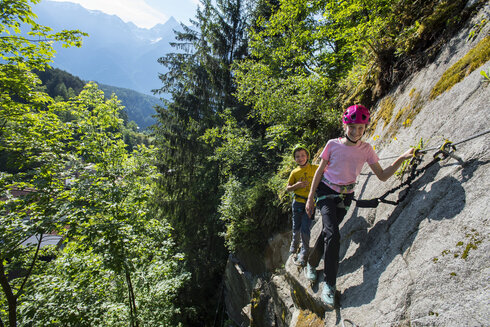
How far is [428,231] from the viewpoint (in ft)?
7.98

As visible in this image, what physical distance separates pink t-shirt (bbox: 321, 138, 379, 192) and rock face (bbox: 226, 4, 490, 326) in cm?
65

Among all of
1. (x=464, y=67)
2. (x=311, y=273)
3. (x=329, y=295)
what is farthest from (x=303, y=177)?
(x=464, y=67)

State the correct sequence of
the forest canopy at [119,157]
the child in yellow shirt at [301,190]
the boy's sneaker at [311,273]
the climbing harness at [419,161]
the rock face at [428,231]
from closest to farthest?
the rock face at [428,231] → the climbing harness at [419,161] → the boy's sneaker at [311,273] → the child in yellow shirt at [301,190] → the forest canopy at [119,157]

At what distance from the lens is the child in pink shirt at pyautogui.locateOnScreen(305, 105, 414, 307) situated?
3.02m

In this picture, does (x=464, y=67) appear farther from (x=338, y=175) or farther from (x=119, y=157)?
(x=119, y=157)

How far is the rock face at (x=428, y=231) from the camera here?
193 cm

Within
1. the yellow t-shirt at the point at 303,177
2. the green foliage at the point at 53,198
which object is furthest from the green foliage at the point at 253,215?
the green foliage at the point at 53,198

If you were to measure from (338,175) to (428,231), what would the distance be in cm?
116

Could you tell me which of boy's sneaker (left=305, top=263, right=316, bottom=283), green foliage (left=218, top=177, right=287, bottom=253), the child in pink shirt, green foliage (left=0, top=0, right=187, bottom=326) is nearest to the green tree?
green foliage (left=218, top=177, right=287, bottom=253)

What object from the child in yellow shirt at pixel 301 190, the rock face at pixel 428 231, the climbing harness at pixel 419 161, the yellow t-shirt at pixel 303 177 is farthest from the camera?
the yellow t-shirt at pixel 303 177

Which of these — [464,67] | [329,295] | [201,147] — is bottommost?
[329,295]

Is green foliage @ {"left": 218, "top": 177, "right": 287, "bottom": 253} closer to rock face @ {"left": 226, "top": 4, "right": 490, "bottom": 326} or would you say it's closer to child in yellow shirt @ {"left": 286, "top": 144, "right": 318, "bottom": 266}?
child in yellow shirt @ {"left": 286, "top": 144, "right": 318, "bottom": 266}

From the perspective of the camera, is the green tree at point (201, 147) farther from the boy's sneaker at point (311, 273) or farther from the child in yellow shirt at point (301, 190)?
the boy's sneaker at point (311, 273)

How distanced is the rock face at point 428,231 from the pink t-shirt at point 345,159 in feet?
2.14
